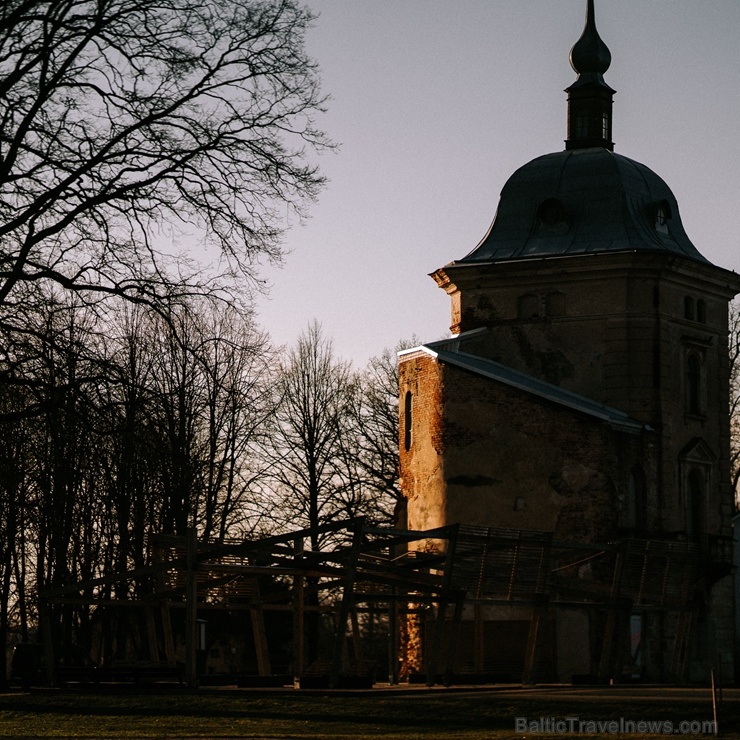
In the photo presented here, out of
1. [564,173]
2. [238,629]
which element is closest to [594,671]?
[564,173]

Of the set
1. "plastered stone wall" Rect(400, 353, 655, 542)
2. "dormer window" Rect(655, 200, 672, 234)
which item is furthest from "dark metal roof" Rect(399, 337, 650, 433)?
"dormer window" Rect(655, 200, 672, 234)

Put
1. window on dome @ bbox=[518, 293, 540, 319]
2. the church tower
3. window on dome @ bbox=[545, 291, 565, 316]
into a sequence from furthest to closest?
window on dome @ bbox=[518, 293, 540, 319]
window on dome @ bbox=[545, 291, 565, 316]
the church tower

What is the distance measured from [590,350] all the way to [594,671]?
8.03 m

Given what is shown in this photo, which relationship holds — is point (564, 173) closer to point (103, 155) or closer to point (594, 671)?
point (594, 671)

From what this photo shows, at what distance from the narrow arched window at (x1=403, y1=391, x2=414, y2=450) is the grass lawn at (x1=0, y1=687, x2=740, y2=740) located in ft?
48.9

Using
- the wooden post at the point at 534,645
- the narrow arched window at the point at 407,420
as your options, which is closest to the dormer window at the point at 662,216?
the narrow arched window at the point at 407,420

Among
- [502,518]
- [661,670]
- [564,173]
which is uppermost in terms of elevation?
[564,173]

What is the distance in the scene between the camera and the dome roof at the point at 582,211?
38.0 metres

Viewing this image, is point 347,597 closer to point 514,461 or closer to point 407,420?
point 514,461

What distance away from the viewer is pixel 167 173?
17.7 meters

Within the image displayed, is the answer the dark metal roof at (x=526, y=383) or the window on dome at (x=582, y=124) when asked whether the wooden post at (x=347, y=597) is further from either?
the window on dome at (x=582, y=124)

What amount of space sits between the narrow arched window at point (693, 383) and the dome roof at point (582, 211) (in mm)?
2569

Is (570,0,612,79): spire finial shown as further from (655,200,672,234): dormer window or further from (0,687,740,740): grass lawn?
(0,687,740,740): grass lawn

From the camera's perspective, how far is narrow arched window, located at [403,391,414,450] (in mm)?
37688
